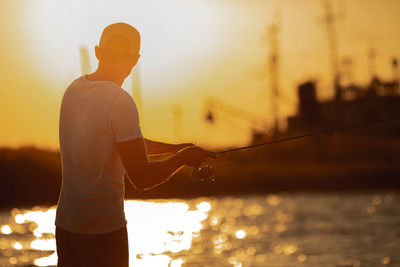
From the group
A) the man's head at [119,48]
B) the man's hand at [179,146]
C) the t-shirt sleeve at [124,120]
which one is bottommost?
the t-shirt sleeve at [124,120]

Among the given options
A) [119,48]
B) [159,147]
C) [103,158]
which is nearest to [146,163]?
[103,158]

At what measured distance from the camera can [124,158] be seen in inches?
132

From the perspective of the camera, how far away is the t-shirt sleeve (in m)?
3.29

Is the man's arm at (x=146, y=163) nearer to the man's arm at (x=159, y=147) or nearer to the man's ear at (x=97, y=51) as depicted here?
the man's ear at (x=97, y=51)

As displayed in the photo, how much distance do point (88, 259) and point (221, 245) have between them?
31598 millimetres

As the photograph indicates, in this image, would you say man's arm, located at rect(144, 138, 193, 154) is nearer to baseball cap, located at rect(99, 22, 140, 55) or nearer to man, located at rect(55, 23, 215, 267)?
man, located at rect(55, 23, 215, 267)

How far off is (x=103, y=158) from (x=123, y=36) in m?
0.60

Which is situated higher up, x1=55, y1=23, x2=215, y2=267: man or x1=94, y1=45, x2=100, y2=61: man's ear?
x1=94, y1=45, x2=100, y2=61: man's ear

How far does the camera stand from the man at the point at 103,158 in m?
3.34

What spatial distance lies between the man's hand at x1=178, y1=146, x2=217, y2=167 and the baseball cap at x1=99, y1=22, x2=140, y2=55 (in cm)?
54

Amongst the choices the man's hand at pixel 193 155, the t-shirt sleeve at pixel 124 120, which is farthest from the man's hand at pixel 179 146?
the t-shirt sleeve at pixel 124 120

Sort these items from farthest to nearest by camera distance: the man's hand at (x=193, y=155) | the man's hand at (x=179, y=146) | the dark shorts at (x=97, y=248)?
the man's hand at (x=179, y=146)
the man's hand at (x=193, y=155)
the dark shorts at (x=97, y=248)

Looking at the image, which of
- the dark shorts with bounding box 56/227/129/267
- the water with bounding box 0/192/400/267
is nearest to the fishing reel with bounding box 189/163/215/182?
the dark shorts with bounding box 56/227/129/267

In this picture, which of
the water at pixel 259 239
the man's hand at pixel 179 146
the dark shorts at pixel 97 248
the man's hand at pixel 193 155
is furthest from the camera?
the water at pixel 259 239
